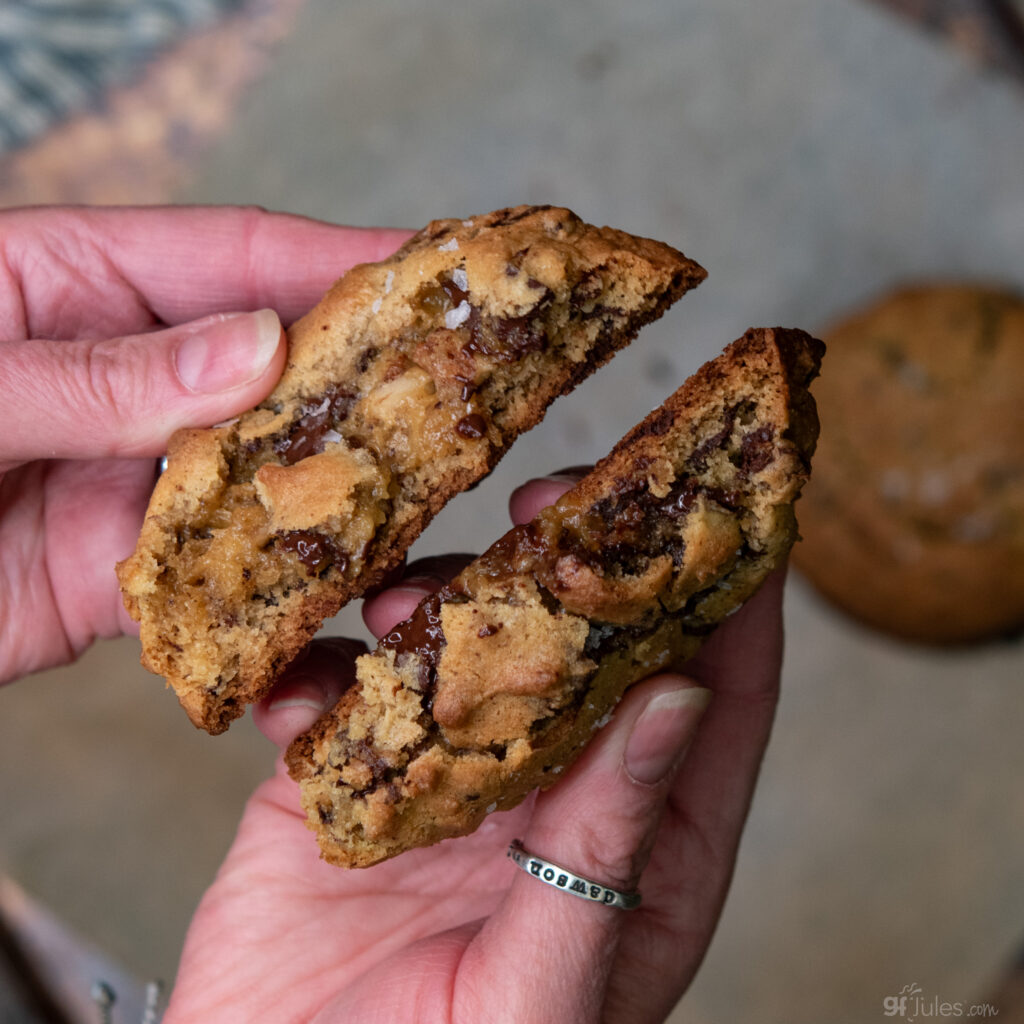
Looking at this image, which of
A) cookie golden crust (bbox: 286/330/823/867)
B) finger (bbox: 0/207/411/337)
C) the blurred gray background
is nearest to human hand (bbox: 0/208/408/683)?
finger (bbox: 0/207/411/337)

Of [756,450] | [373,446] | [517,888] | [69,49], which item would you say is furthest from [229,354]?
[69,49]

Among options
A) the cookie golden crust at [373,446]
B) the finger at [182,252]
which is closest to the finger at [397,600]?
the cookie golden crust at [373,446]

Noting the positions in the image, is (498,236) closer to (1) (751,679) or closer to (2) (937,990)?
(1) (751,679)

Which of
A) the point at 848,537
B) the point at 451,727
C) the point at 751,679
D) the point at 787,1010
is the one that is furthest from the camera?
the point at 787,1010

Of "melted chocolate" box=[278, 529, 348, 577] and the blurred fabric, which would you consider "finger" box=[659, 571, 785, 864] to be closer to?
"melted chocolate" box=[278, 529, 348, 577]

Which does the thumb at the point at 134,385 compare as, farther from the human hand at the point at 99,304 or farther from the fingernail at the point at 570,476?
the fingernail at the point at 570,476

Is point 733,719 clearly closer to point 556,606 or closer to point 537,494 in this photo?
point 537,494

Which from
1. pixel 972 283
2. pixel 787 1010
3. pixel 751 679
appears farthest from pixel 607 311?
pixel 787 1010
